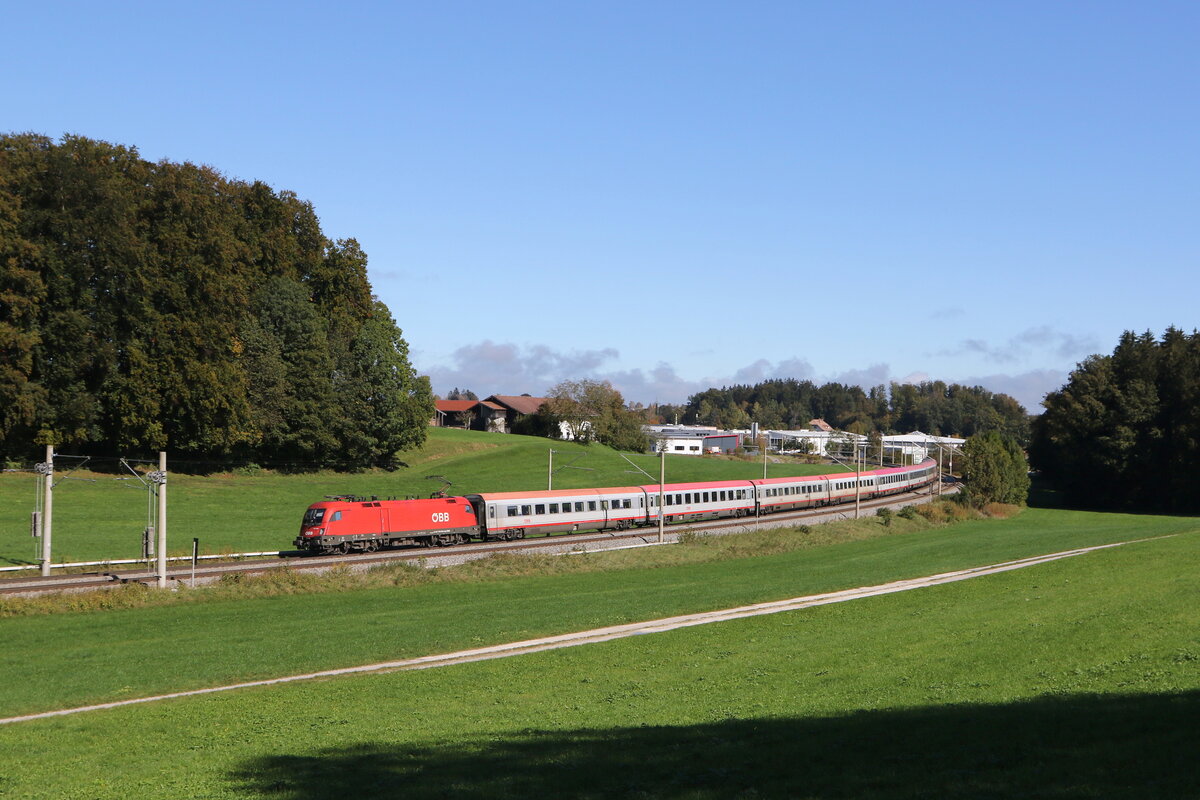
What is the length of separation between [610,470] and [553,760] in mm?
88902

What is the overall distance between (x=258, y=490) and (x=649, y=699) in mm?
60958

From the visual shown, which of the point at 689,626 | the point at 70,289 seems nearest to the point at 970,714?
the point at 689,626

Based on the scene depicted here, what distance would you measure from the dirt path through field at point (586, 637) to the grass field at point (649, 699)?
99 cm

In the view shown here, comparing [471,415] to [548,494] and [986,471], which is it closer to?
[986,471]

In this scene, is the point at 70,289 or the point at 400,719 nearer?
the point at 400,719

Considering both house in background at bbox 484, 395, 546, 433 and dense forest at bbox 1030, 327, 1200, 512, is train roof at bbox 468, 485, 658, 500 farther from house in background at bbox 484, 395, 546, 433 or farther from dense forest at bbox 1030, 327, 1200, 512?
house in background at bbox 484, 395, 546, 433

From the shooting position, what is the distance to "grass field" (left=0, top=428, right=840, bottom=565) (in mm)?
52312

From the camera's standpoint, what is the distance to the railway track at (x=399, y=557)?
3794 centimetres

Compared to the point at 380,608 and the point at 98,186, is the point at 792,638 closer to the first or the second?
the point at 380,608

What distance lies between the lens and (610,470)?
4063 inches

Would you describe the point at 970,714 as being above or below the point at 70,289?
below

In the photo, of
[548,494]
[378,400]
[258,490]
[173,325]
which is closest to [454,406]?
[378,400]

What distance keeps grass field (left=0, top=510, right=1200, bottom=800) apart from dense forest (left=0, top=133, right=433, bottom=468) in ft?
120

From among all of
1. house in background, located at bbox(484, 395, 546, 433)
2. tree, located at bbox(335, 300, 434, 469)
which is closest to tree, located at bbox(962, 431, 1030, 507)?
tree, located at bbox(335, 300, 434, 469)
